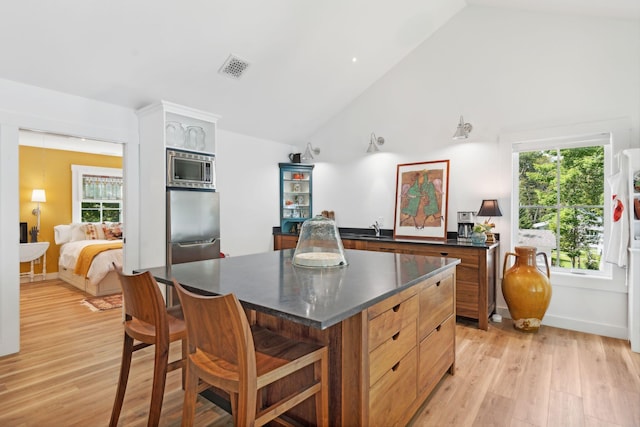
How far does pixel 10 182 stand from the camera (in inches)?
117

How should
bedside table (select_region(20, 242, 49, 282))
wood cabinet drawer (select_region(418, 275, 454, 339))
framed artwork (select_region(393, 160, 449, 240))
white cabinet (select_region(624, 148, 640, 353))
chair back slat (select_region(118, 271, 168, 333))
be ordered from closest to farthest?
chair back slat (select_region(118, 271, 168, 333)), wood cabinet drawer (select_region(418, 275, 454, 339)), white cabinet (select_region(624, 148, 640, 353)), framed artwork (select_region(393, 160, 449, 240)), bedside table (select_region(20, 242, 49, 282))

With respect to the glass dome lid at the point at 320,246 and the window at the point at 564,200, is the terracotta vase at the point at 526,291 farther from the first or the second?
the glass dome lid at the point at 320,246

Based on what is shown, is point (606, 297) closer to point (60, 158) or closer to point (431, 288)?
point (431, 288)

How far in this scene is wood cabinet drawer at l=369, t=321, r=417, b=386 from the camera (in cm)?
149

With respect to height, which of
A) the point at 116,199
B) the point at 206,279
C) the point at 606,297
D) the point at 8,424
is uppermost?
the point at 116,199

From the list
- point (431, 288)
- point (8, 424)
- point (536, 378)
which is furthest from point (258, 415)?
point (536, 378)

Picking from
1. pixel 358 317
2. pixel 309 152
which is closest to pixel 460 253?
pixel 358 317

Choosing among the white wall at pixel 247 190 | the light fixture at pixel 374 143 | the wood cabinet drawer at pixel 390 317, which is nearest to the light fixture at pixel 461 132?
the light fixture at pixel 374 143

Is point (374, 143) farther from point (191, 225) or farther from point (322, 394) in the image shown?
point (322, 394)

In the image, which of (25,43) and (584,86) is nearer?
(25,43)

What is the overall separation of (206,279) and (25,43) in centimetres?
257

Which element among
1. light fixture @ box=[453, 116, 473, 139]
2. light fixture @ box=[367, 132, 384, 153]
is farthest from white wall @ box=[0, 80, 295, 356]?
light fixture @ box=[453, 116, 473, 139]

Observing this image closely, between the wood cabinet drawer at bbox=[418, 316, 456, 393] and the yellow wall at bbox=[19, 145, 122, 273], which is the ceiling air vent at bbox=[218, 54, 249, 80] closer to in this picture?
the wood cabinet drawer at bbox=[418, 316, 456, 393]

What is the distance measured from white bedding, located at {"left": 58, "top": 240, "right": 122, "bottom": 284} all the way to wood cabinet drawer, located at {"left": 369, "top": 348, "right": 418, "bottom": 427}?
14.0 feet
